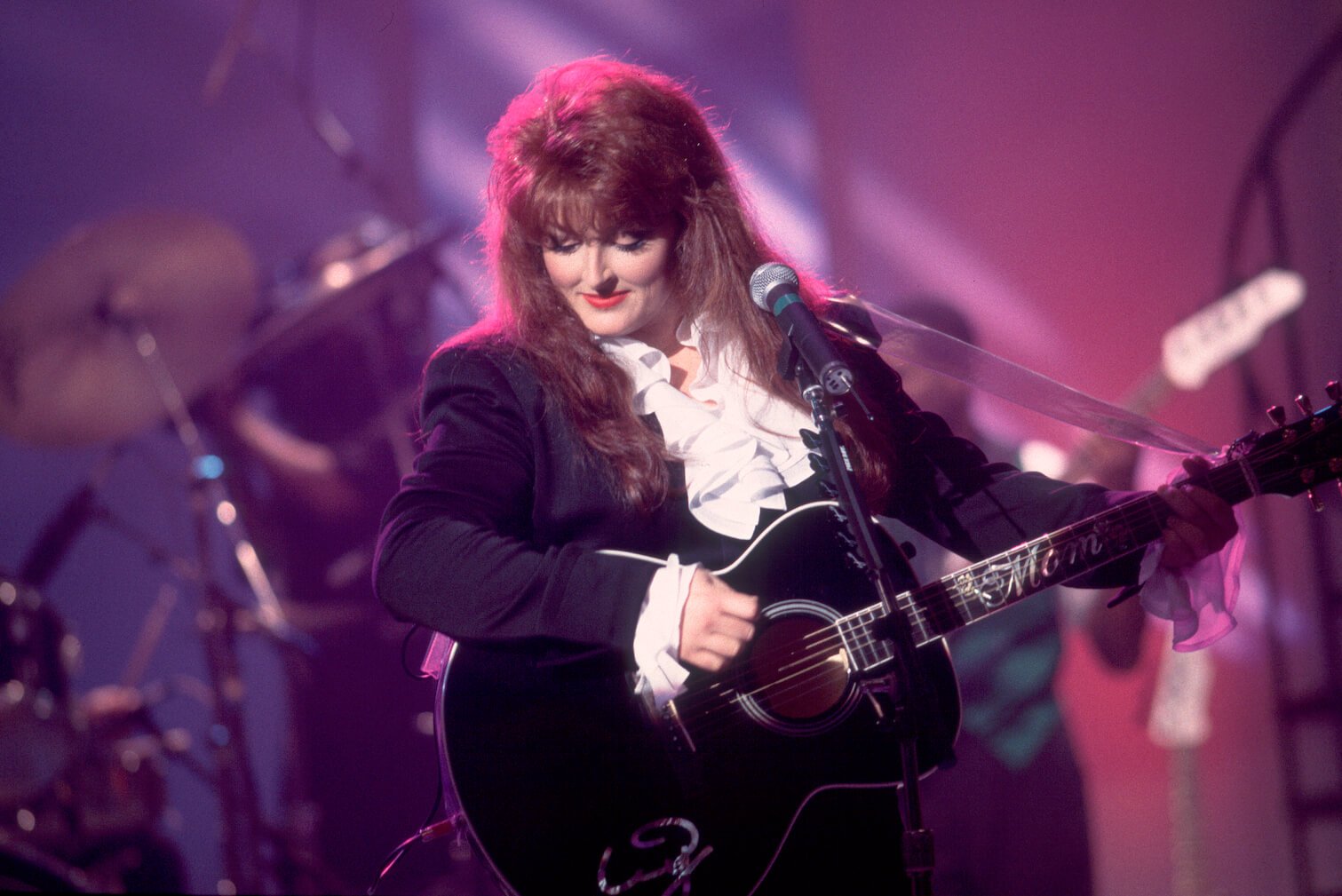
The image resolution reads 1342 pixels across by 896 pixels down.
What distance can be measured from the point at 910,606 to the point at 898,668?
8.3 inches

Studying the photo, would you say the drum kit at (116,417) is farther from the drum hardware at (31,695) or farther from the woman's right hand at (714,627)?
the woman's right hand at (714,627)

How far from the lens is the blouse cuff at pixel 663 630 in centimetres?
149

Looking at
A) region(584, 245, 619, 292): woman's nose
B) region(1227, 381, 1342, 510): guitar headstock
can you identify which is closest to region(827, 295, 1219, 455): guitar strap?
region(1227, 381, 1342, 510): guitar headstock

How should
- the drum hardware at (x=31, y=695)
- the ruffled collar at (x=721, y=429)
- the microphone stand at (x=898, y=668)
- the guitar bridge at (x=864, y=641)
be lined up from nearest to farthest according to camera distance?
1. the microphone stand at (x=898, y=668)
2. the guitar bridge at (x=864, y=641)
3. the ruffled collar at (x=721, y=429)
4. the drum hardware at (x=31, y=695)

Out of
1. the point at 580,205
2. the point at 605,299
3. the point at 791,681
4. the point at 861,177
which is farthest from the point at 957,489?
the point at 861,177

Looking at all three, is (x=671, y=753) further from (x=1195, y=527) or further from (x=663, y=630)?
(x=1195, y=527)

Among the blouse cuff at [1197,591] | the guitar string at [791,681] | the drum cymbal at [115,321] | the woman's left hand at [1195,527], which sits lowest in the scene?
the guitar string at [791,681]

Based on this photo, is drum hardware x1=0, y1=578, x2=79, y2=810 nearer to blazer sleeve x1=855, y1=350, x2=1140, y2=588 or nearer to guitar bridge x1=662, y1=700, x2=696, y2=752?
guitar bridge x1=662, y1=700, x2=696, y2=752

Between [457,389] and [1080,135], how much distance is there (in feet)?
8.37

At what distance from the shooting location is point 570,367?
69.1 inches

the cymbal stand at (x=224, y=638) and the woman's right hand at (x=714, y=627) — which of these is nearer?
the woman's right hand at (x=714, y=627)

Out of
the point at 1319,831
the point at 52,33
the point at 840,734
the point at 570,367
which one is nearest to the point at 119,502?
the point at 52,33

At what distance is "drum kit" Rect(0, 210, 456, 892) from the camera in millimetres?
3102

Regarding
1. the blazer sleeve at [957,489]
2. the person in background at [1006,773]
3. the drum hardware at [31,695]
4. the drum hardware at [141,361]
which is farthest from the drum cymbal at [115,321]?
the blazer sleeve at [957,489]
